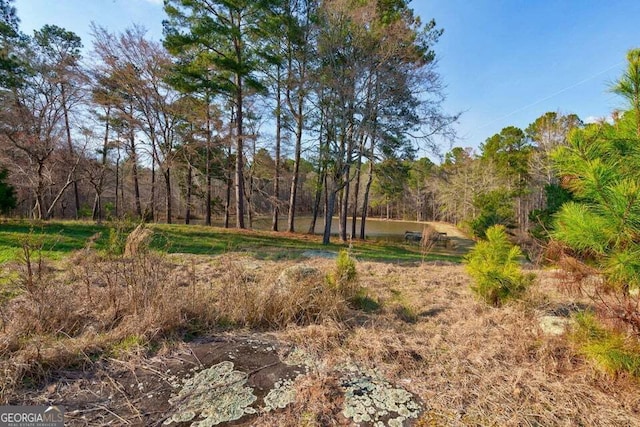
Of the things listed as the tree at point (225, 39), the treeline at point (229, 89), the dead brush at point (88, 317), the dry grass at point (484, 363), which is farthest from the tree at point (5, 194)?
the dry grass at point (484, 363)

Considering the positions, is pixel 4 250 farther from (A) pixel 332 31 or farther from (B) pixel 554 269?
(A) pixel 332 31

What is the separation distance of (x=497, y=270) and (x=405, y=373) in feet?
5.85

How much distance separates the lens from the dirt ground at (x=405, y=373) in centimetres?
162

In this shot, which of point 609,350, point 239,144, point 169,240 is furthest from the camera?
point 239,144

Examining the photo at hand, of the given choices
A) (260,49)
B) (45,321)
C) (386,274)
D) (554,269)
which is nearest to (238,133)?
(260,49)

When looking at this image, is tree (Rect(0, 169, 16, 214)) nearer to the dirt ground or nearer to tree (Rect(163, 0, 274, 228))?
tree (Rect(163, 0, 274, 228))

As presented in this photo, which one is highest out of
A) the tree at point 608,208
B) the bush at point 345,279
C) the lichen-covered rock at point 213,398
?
the tree at point 608,208

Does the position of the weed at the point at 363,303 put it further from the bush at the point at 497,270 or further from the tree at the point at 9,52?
Answer: the tree at the point at 9,52

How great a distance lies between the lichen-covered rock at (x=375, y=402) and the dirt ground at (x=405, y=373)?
0.15 ft

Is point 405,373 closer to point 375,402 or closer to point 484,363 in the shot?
point 375,402

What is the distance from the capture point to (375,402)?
1.75 metres

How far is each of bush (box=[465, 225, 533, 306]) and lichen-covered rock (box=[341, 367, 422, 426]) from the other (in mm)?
1938

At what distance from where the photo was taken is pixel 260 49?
12.0 meters

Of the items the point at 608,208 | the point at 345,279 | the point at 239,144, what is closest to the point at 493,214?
the point at 239,144
